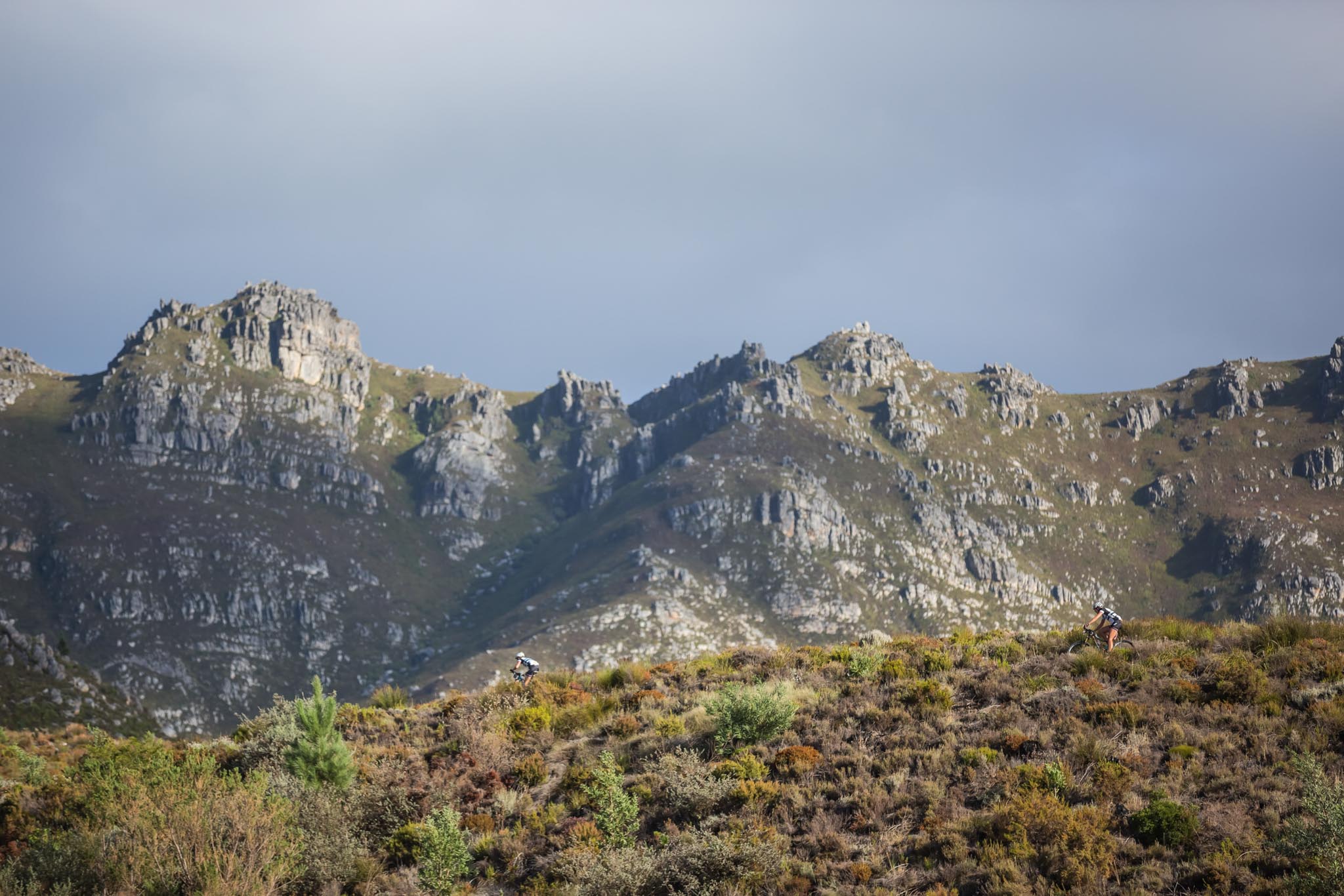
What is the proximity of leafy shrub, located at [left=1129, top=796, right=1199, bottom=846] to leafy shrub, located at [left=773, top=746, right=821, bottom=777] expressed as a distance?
5167mm

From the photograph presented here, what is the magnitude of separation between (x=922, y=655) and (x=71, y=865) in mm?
17543

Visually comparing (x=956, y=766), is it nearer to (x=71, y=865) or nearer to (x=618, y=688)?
(x=618, y=688)

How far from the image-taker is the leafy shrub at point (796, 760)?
1438 cm

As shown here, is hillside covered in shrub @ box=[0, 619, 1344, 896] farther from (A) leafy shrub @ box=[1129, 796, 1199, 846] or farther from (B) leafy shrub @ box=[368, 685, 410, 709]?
(B) leafy shrub @ box=[368, 685, 410, 709]

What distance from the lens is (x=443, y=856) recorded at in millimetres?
12617

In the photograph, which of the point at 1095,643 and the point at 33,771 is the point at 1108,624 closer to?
the point at 1095,643

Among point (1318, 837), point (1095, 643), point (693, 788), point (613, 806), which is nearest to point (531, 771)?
point (613, 806)

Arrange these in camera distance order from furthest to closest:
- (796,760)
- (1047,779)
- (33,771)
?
(33,771) < (796,760) < (1047,779)

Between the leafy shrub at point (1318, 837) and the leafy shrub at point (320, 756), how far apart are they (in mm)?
15914

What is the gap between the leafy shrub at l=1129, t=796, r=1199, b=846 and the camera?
1064cm

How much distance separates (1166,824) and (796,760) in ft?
19.4

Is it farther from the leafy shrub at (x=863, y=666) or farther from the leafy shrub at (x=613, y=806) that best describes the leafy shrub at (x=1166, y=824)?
the leafy shrub at (x=863, y=666)

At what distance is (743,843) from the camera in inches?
460

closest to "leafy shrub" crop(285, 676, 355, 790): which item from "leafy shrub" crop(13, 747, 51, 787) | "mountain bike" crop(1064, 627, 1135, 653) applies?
"leafy shrub" crop(13, 747, 51, 787)
